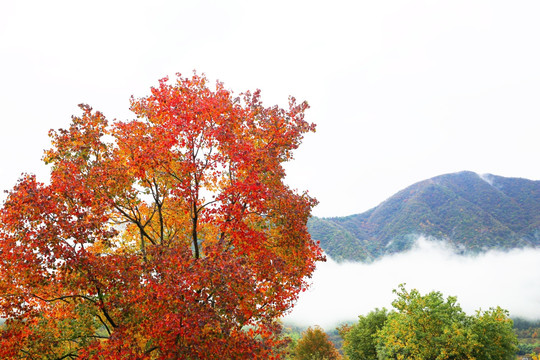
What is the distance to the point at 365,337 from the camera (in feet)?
136

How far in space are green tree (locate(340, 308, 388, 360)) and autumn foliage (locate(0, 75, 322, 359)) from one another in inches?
1404

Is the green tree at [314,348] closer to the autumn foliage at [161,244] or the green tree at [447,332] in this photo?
the green tree at [447,332]

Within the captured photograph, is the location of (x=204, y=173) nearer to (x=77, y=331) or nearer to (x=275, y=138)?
(x=275, y=138)

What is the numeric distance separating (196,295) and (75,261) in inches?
117

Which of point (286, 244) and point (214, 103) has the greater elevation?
point (214, 103)

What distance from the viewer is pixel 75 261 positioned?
25.4 feet

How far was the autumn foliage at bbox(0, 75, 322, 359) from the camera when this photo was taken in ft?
25.5

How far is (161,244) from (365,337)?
39331 mm

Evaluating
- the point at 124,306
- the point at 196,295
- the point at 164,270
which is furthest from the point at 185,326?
the point at 124,306

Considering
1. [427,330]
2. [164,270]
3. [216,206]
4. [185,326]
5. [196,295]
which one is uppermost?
[216,206]

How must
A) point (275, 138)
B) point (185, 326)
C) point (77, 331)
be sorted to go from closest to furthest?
point (185, 326)
point (77, 331)
point (275, 138)

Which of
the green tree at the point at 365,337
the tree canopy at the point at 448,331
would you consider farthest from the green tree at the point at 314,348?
the tree canopy at the point at 448,331

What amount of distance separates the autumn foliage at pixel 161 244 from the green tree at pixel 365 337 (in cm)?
3566

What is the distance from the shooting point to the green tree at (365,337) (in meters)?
41.3
